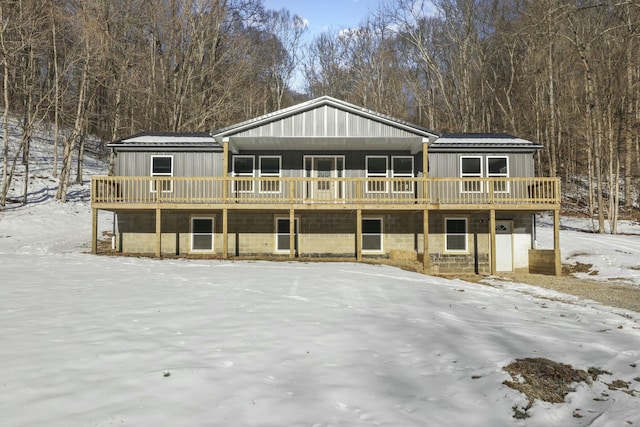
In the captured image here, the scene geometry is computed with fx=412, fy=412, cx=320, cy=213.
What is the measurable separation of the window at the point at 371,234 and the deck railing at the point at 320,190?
1.18 metres

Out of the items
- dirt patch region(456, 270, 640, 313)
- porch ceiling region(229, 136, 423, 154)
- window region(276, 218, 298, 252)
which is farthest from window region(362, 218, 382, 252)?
dirt patch region(456, 270, 640, 313)

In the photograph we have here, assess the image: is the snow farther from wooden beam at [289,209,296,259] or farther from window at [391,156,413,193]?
window at [391,156,413,193]

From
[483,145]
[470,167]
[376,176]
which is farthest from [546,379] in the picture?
[470,167]

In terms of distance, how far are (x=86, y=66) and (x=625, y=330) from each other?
31.5 meters

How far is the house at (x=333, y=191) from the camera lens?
17.7m

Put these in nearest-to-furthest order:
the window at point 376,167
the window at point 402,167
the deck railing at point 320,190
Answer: the deck railing at point 320,190
the window at point 376,167
the window at point 402,167

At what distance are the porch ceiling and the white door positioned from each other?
5.43m

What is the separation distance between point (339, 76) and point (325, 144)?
27.3 m

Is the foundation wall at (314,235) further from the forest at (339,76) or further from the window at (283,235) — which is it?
the forest at (339,76)

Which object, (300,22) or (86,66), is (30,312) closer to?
(86,66)

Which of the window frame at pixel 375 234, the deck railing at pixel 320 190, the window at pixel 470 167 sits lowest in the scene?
the window frame at pixel 375 234

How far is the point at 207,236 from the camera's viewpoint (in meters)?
19.1

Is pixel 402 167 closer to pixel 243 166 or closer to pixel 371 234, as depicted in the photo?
pixel 371 234

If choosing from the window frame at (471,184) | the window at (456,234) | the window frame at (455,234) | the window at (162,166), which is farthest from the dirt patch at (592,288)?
the window at (162,166)
